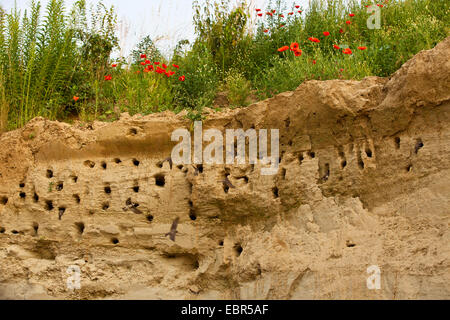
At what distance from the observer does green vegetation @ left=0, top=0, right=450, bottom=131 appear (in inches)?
261

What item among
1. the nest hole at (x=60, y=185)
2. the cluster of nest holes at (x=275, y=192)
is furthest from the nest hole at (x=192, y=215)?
the nest hole at (x=60, y=185)

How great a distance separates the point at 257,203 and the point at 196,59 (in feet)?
10.4

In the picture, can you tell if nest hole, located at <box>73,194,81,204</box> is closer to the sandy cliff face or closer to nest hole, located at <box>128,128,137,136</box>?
the sandy cliff face

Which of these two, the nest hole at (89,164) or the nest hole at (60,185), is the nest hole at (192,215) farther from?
the nest hole at (60,185)

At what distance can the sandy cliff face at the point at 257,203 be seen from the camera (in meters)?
4.28

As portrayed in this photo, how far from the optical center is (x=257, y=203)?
16.9 ft

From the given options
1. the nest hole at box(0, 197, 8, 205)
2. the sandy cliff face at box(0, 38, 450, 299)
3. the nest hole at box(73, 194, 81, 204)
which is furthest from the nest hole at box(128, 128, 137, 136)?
the nest hole at box(0, 197, 8, 205)

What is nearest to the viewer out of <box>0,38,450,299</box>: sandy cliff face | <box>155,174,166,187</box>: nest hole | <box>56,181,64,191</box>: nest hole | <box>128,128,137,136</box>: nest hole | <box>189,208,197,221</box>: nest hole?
<box>0,38,450,299</box>: sandy cliff face

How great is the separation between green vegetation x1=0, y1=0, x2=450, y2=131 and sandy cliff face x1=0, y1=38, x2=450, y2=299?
0.76 meters

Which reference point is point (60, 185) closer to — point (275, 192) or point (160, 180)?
point (160, 180)

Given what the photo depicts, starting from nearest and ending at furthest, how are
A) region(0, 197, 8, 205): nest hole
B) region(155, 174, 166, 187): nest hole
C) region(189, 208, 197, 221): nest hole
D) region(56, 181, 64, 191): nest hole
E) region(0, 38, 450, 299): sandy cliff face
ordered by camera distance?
region(0, 38, 450, 299): sandy cliff face < region(189, 208, 197, 221): nest hole < region(155, 174, 166, 187): nest hole < region(56, 181, 64, 191): nest hole < region(0, 197, 8, 205): nest hole

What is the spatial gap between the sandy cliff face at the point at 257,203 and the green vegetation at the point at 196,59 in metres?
0.76

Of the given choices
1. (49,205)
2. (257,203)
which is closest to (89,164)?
(49,205)

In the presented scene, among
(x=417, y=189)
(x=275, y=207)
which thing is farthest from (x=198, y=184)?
(x=417, y=189)
